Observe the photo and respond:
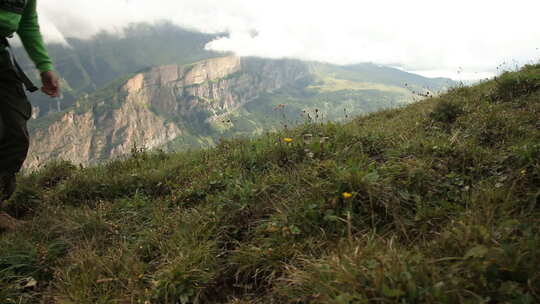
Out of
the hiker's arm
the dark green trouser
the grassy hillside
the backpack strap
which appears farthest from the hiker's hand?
the grassy hillside

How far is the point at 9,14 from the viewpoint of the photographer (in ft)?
10.1

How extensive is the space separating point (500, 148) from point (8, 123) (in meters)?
5.69

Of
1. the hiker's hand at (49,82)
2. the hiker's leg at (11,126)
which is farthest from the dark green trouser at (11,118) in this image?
the hiker's hand at (49,82)

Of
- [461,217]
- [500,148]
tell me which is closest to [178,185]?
[461,217]

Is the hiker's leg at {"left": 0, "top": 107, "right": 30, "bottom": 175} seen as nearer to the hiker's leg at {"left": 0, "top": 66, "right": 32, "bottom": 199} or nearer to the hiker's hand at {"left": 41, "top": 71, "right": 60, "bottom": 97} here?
the hiker's leg at {"left": 0, "top": 66, "right": 32, "bottom": 199}

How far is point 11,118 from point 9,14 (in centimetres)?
112

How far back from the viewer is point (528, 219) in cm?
198

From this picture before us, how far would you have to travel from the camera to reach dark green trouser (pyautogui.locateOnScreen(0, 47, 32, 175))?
11.0ft

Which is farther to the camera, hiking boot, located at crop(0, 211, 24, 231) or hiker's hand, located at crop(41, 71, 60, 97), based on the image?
hiker's hand, located at crop(41, 71, 60, 97)

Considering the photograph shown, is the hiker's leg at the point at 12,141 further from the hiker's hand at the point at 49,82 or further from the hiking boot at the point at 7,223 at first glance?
the hiking boot at the point at 7,223

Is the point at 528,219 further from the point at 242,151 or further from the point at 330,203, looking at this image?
the point at 242,151

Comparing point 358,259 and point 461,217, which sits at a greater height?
point 461,217

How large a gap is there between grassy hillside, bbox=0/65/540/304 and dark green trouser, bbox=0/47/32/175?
801 millimetres

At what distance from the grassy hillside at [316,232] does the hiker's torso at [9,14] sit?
84.1 inches
